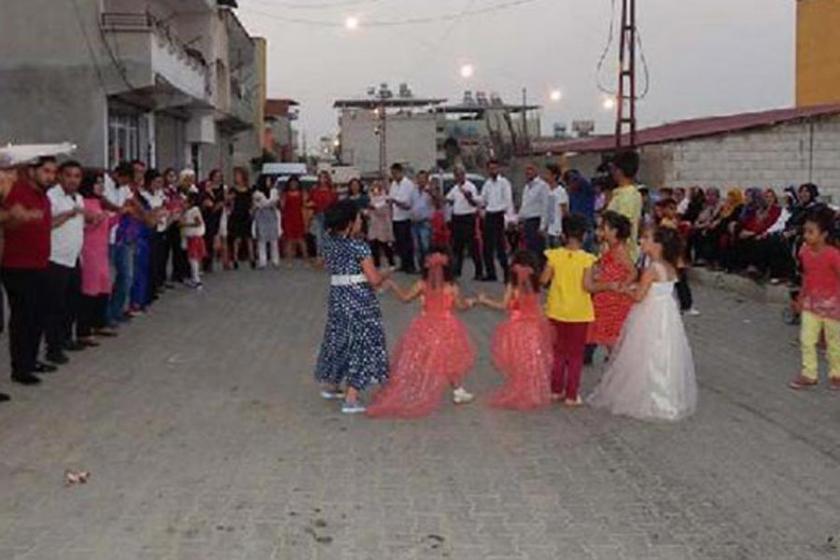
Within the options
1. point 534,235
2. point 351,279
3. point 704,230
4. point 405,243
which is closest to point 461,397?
point 351,279

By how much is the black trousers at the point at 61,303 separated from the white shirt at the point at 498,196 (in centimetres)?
805

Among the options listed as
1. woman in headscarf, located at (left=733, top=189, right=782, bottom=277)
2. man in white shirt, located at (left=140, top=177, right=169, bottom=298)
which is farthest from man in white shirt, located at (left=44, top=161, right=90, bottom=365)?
woman in headscarf, located at (left=733, top=189, right=782, bottom=277)

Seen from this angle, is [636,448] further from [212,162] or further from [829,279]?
[212,162]

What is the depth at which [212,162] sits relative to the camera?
40.5 meters

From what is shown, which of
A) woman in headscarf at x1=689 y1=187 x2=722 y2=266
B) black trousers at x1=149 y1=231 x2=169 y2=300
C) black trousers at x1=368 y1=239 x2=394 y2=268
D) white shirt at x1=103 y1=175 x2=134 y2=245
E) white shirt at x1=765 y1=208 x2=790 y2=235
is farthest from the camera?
black trousers at x1=368 y1=239 x2=394 y2=268

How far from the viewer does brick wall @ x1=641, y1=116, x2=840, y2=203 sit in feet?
82.5

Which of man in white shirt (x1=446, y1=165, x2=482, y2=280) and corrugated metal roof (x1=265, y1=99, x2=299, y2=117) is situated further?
corrugated metal roof (x1=265, y1=99, x2=299, y2=117)

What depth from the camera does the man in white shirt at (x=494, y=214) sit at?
17875mm

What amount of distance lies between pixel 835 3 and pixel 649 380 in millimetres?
32983

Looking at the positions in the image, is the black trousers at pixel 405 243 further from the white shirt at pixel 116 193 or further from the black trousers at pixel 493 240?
the white shirt at pixel 116 193

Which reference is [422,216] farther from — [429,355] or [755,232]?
[429,355]

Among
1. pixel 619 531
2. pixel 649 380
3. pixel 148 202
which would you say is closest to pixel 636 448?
pixel 649 380

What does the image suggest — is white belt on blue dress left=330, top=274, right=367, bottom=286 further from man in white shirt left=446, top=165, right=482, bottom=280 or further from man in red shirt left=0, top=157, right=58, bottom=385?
man in white shirt left=446, top=165, right=482, bottom=280

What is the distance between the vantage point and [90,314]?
38.0 ft
